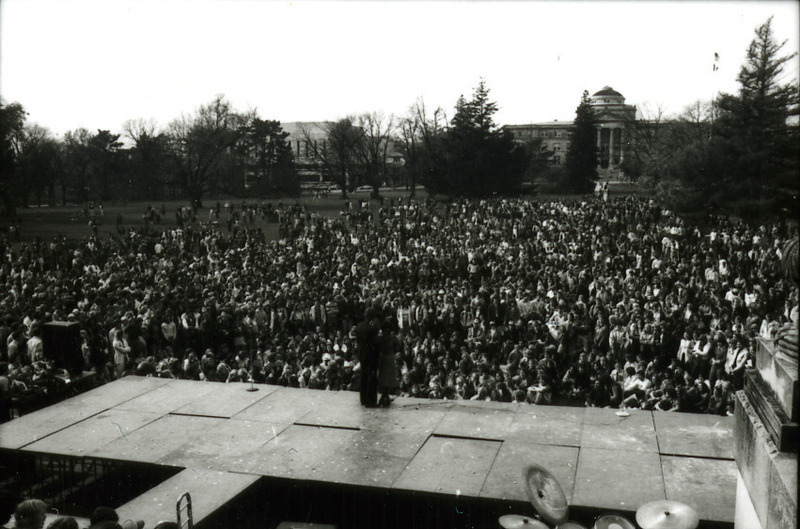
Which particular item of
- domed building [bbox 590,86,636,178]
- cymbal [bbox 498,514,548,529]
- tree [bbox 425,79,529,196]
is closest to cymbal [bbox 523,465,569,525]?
cymbal [bbox 498,514,548,529]

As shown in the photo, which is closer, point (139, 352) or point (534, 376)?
point (534, 376)

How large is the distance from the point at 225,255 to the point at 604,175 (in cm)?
7502

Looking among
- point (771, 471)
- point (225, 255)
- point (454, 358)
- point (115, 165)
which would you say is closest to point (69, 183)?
point (115, 165)

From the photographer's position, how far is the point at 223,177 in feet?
215

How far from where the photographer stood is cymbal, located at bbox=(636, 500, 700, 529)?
5512mm

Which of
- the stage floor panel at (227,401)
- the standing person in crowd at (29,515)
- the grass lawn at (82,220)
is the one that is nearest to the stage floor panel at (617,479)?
the standing person in crowd at (29,515)

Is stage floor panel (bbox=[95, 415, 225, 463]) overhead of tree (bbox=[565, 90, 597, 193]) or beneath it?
beneath

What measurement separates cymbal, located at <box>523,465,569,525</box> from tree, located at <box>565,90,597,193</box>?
6232 cm

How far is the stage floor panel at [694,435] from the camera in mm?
7902

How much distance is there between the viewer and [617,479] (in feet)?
23.9

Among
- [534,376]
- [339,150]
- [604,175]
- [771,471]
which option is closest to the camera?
[771,471]

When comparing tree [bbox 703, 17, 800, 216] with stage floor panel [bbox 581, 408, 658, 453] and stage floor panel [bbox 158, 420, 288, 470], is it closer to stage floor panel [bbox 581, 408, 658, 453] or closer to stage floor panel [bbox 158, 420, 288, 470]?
stage floor panel [bbox 581, 408, 658, 453]

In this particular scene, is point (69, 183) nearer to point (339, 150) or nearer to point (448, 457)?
point (339, 150)

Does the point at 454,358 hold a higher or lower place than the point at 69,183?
lower
